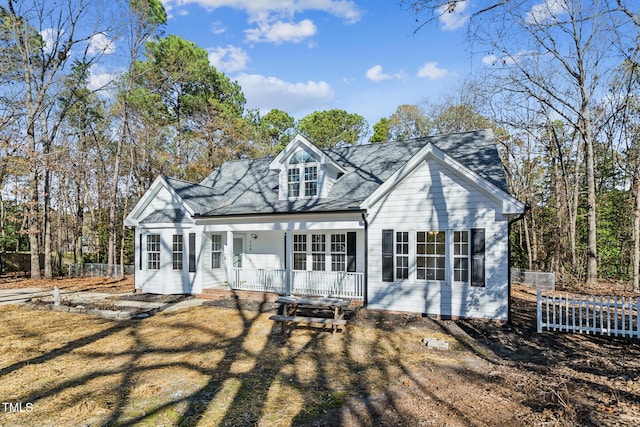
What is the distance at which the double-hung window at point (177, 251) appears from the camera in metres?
14.2

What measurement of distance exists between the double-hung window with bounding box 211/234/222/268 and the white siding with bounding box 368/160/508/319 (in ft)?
22.9

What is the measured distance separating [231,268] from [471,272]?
8716 millimetres

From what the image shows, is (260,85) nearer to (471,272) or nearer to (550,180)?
(550,180)

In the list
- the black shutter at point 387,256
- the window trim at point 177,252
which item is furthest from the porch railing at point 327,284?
the window trim at point 177,252

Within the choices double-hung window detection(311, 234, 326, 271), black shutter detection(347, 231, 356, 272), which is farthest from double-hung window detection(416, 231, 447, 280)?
double-hung window detection(311, 234, 326, 271)

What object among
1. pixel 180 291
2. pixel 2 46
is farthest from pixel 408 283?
pixel 2 46

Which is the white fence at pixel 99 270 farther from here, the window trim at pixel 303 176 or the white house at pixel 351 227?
the window trim at pixel 303 176

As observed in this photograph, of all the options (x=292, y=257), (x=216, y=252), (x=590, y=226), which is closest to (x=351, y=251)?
(x=292, y=257)

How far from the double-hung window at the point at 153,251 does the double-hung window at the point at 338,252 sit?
23.7ft

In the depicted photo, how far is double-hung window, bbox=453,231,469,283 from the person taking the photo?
391 inches

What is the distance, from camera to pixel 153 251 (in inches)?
574

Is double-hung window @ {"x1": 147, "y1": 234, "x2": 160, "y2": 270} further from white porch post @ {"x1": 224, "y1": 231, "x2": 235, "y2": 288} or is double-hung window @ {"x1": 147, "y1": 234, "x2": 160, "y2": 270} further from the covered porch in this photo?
white porch post @ {"x1": 224, "y1": 231, "x2": 235, "y2": 288}

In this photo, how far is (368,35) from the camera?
10.9 metres

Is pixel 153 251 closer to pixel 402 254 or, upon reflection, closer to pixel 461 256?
pixel 402 254
